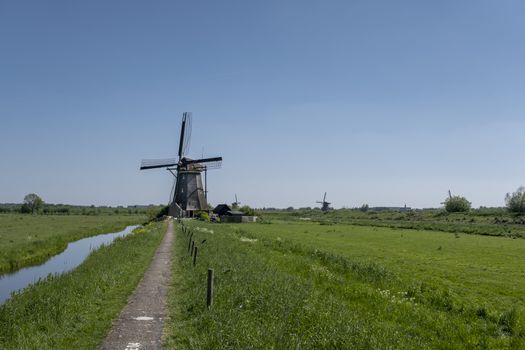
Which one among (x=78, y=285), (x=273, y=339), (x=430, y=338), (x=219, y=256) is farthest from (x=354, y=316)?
(x=219, y=256)

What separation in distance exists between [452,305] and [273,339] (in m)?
8.81

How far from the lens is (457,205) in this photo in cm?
13975

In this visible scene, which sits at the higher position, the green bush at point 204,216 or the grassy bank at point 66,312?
the green bush at point 204,216

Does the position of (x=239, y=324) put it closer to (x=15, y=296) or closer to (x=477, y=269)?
(x=15, y=296)

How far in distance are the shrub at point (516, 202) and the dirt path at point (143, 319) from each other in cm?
11940

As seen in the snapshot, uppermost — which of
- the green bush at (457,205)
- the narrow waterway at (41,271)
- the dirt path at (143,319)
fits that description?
the green bush at (457,205)

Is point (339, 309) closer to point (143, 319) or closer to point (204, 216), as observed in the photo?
point (143, 319)

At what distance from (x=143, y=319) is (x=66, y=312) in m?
2.50

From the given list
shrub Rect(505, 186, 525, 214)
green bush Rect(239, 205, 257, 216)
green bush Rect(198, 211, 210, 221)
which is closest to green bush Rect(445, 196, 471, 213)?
shrub Rect(505, 186, 525, 214)

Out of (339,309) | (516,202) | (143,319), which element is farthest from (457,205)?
(143,319)

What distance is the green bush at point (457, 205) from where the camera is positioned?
5448 inches

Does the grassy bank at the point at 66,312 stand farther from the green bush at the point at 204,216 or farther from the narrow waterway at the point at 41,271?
the green bush at the point at 204,216

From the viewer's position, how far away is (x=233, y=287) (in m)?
15.8

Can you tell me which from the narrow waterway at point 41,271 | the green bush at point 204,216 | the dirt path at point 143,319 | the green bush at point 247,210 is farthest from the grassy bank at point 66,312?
the green bush at point 247,210
